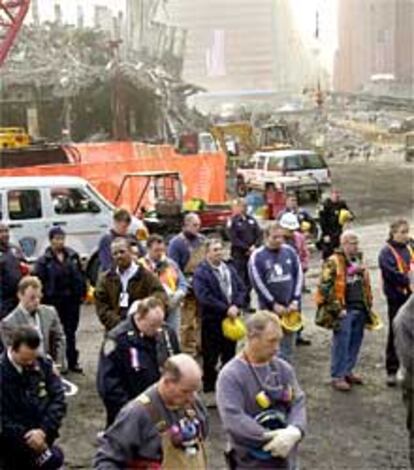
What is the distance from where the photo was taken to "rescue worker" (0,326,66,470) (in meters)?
5.56

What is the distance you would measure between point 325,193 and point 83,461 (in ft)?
77.6

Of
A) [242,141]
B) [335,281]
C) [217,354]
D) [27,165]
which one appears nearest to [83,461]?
[217,354]

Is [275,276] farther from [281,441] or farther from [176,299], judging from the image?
[281,441]

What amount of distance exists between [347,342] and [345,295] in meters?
0.46

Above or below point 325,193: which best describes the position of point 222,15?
above

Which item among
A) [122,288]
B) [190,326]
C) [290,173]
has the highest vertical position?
[122,288]

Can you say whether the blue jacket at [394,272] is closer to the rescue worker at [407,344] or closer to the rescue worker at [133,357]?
the rescue worker at [407,344]

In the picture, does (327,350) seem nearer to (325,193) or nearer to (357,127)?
(325,193)

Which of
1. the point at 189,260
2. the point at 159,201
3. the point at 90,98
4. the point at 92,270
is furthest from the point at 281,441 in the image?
the point at 90,98

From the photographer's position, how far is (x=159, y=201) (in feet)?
66.2

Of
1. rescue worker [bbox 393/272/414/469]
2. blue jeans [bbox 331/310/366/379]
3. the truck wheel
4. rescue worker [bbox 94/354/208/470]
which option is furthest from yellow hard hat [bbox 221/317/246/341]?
the truck wheel

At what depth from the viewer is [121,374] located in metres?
5.83

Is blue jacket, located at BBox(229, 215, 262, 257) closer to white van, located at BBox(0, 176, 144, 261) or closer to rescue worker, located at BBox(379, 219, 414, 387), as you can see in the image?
white van, located at BBox(0, 176, 144, 261)

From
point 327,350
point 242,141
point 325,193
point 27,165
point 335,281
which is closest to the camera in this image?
point 335,281
